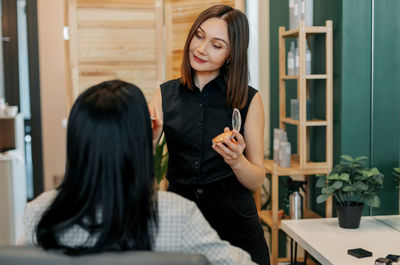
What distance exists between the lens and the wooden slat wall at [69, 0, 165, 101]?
3990 millimetres

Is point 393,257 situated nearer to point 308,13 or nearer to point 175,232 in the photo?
point 175,232

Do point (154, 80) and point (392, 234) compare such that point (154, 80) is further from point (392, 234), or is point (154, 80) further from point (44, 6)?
point (392, 234)

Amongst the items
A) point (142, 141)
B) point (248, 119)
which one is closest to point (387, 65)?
Result: point (248, 119)

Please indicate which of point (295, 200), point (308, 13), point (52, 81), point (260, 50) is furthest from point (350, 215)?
point (52, 81)

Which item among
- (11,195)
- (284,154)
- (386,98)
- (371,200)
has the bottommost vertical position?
(11,195)

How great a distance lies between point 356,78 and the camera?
2574 millimetres

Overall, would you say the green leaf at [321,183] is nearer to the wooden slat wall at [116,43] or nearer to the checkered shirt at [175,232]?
the checkered shirt at [175,232]

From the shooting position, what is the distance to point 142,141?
1053 mm

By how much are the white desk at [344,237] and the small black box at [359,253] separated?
0.6 inches

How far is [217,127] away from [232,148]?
0.66 ft

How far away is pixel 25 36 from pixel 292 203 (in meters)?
3.58

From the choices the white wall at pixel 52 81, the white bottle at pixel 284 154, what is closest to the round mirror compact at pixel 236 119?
the white bottle at pixel 284 154

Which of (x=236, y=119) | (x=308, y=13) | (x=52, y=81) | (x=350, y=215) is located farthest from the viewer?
(x=52, y=81)

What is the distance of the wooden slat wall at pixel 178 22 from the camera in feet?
12.1
